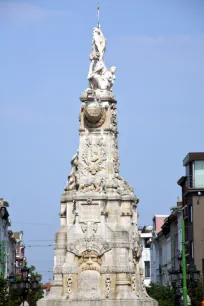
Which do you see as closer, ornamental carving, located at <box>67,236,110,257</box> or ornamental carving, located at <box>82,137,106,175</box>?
ornamental carving, located at <box>67,236,110,257</box>

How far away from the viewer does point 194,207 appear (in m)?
129

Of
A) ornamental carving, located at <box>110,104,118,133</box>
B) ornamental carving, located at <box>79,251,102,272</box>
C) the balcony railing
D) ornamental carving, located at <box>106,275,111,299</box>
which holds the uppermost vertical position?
the balcony railing

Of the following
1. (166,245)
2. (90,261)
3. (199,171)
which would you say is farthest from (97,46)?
(166,245)

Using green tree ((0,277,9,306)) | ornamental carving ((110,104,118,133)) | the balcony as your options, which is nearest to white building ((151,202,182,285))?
the balcony

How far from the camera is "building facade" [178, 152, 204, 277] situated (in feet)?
413

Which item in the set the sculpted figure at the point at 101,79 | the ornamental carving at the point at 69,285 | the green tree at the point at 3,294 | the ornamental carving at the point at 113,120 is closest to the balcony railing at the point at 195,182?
the green tree at the point at 3,294

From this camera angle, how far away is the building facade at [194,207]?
125969 mm

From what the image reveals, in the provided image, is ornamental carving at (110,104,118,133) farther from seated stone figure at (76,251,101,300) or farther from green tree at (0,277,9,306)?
green tree at (0,277,9,306)

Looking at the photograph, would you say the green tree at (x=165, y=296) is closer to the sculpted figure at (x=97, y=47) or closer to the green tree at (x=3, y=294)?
the green tree at (x=3, y=294)

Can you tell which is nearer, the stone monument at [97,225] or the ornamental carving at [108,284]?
the ornamental carving at [108,284]

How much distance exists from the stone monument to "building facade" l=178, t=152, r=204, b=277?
4559cm

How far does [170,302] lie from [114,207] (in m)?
37.3

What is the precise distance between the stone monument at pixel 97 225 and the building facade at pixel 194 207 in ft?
150

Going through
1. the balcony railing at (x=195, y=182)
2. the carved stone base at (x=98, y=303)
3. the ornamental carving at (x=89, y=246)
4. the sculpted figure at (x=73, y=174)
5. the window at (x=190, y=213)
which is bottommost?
the carved stone base at (x=98, y=303)
